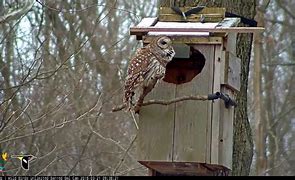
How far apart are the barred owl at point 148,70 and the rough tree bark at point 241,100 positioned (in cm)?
90

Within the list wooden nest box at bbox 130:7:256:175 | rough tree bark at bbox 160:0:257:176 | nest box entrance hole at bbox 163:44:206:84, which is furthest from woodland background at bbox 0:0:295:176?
wooden nest box at bbox 130:7:256:175

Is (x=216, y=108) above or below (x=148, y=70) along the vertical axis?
below

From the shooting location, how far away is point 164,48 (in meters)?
4.71

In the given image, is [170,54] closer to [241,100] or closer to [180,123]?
[180,123]

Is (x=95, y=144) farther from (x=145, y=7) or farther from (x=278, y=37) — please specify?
(x=278, y=37)

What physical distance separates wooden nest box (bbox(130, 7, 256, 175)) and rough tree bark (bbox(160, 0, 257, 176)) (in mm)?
591

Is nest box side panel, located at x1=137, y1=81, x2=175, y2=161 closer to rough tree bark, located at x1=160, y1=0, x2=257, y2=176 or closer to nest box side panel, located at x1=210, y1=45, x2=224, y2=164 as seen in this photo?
nest box side panel, located at x1=210, y1=45, x2=224, y2=164

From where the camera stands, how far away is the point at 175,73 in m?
5.25

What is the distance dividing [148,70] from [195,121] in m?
0.40

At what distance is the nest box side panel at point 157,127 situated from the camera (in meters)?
4.84

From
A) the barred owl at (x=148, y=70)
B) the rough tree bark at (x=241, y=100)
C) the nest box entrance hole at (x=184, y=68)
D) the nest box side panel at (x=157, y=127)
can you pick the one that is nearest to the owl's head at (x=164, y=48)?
the barred owl at (x=148, y=70)

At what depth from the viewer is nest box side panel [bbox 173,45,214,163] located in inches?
189

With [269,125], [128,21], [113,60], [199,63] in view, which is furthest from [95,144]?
[199,63]

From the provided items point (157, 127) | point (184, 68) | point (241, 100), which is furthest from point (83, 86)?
point (157, 127)
